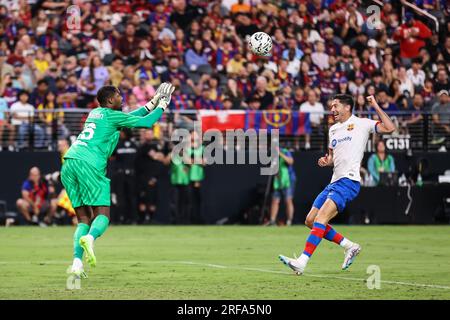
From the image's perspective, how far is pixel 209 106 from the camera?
2786cm

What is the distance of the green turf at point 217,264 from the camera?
12.4 metres

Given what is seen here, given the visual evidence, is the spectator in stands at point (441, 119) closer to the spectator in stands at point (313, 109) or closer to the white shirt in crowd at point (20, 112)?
the spectator in stands at point (313, 109)

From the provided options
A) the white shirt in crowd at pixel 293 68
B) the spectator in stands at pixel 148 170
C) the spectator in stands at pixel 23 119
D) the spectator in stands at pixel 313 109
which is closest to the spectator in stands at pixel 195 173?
the spectator in stands at pixel 148 170

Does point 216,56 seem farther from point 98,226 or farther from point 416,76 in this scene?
point 98,226

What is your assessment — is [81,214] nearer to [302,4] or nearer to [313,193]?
[313,193]

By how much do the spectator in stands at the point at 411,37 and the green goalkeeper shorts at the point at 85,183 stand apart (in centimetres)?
1822

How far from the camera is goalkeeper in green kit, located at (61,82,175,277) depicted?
44.2 feet

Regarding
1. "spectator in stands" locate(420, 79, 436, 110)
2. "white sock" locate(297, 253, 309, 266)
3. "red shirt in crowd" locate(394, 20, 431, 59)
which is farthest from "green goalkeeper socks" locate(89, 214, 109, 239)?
"red shirt in crowd" locate(394, 20, 431, 59)

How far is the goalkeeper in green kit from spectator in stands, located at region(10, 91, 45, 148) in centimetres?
1344

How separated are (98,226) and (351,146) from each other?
→ 12.3ft

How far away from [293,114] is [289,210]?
2612 mm

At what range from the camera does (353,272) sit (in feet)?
49.8

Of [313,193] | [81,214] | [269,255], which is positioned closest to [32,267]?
[81,214]

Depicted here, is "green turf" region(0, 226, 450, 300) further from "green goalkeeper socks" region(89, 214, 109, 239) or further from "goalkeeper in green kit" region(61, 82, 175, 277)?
"goalkeeper in green kit" region(61, 82, 175, 277)
